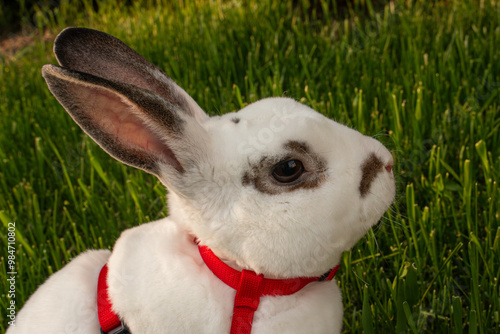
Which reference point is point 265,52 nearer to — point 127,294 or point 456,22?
point 456,22

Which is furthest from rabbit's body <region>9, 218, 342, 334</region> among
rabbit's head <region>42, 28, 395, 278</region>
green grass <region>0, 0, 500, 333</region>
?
green grass <region>0, 0, 500, 333</region>

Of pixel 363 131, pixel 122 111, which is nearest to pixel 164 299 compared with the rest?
pixel 122 111

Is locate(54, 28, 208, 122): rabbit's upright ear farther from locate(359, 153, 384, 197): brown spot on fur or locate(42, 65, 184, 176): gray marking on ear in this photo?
locate(359, 153, 384, 197): brown spot on fur

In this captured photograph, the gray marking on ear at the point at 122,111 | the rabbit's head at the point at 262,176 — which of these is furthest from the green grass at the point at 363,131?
the gray marking on ear at the point at 122,111

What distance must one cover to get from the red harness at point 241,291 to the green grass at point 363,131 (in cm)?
34

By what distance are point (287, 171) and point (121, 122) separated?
0.55 meters

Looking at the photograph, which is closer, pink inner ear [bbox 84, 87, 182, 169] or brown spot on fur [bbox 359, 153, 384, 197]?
pink inner ear [bbox 84, 87, 182, 169]

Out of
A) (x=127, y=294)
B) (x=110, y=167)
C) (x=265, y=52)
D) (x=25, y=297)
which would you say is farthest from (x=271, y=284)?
(x=265, y=52)

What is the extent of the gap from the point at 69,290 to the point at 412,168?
190cm

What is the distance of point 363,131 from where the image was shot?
312 centimetres

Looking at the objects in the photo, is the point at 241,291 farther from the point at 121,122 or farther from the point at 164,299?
the point at 121,122

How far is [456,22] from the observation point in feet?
14.1

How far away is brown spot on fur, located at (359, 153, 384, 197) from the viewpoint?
1861mm

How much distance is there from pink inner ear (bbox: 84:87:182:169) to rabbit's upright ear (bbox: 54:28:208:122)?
0.29 metres
